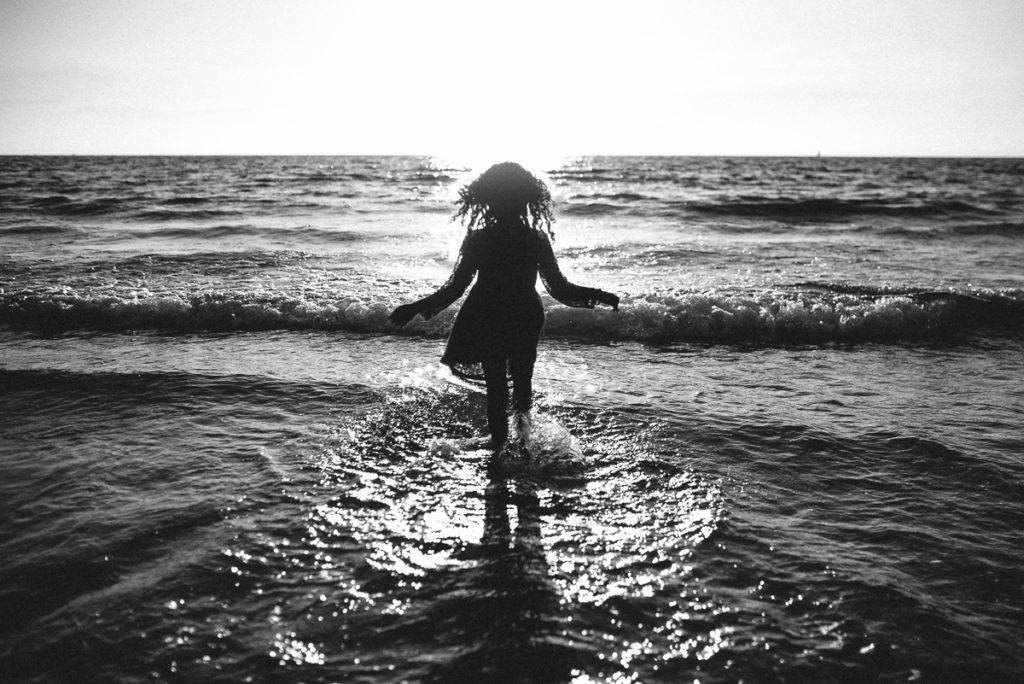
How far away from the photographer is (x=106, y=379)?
5707 millimetres

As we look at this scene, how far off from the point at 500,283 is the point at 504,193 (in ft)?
1.89

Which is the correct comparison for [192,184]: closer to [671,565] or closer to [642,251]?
[642,251]

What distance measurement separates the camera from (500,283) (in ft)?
13.0

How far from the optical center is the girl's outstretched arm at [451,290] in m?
3.91

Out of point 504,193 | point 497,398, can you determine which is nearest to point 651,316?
point 497,398

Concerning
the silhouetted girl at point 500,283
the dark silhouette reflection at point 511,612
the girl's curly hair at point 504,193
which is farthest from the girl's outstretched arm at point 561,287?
the dark silhouette reflection at point 511,612

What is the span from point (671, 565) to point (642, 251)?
1227 centimetres

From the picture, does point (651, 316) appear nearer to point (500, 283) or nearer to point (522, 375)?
point (522, 375)

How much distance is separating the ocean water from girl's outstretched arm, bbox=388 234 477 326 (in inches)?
40.0

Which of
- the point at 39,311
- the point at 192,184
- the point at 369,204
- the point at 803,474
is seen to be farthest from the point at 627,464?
the point at 192,184

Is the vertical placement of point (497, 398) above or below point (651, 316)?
below

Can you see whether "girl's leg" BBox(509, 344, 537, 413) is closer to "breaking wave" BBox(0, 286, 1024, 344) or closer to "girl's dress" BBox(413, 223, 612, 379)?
"girl's dress" BBox(413, 223, 612, 379)

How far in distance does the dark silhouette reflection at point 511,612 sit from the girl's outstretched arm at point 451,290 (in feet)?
4.38

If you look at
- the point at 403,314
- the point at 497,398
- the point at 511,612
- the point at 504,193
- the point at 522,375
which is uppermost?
the point at 504,193
